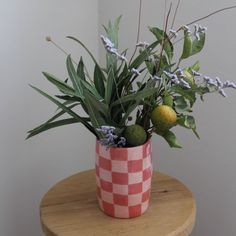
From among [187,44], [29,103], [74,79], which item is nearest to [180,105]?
[187,44]

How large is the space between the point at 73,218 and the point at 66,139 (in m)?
0.49

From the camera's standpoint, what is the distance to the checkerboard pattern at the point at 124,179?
0.84 meters

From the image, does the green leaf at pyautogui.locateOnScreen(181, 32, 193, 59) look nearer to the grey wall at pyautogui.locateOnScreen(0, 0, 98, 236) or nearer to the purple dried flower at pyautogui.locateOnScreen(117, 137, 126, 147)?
the purple dried flower at pyautogui.locateOnScreen(117, 137, 126, 147)

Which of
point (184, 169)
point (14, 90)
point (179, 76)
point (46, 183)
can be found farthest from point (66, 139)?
point (179, 76)

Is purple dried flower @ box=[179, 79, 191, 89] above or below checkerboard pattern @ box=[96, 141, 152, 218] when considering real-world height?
above

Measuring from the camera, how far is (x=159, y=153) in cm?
136

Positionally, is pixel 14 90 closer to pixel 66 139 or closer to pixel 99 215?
pixel 66 139

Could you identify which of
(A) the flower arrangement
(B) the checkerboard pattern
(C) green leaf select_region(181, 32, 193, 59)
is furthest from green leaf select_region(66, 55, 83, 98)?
(C) green leaf select_region(181, 32, 193, 59)

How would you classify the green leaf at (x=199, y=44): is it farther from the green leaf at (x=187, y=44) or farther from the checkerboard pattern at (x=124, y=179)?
the checkerboard pattern at (x=124, y=179)

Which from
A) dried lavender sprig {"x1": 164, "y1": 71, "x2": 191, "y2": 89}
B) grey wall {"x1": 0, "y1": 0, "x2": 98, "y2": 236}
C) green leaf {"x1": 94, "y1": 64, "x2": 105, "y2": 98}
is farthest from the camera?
grey wall {"x1": 0, "y1": 0, "x2": 98, "y2": 236}

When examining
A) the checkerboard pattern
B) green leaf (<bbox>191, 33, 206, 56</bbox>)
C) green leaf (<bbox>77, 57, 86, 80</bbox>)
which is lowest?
the checkerboard pattern

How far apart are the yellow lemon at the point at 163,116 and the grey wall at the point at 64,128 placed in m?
0.39

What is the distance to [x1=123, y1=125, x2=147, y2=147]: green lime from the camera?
2.75 ft

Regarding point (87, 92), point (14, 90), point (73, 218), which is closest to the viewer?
point (87, 92)
